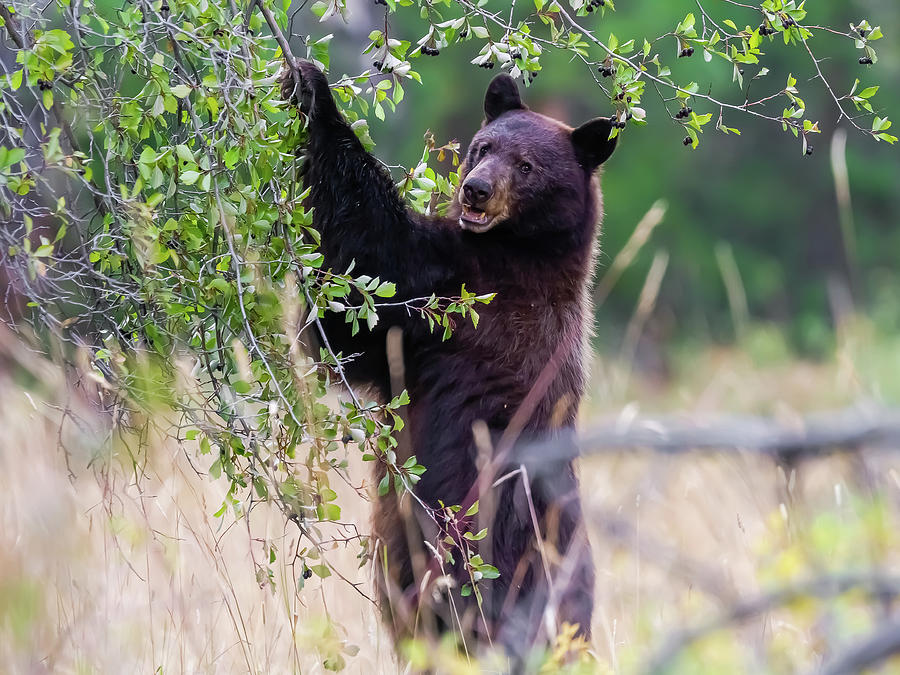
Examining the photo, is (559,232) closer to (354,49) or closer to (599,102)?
(354,49)

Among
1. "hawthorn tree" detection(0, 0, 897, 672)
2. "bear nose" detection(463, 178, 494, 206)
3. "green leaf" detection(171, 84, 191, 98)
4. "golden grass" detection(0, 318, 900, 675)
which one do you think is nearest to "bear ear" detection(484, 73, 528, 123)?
"bear nose" detection(463, 178, 494, 206)

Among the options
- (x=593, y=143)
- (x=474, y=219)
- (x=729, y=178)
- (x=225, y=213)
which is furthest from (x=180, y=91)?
(x=729, y=178)

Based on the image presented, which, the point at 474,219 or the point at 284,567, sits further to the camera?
the point at 474,219

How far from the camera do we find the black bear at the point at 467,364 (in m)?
3.36

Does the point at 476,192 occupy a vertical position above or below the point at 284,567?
above

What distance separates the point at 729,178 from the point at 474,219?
455 inches

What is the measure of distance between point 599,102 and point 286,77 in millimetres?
10260

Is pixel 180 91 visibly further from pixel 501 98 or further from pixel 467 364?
pixel 501 98

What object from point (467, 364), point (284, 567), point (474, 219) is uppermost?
point (474, 219)

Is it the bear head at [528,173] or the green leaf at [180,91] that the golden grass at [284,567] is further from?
the bear head at [528,173]

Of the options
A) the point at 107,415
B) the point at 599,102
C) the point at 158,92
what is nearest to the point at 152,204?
the point at 158,92

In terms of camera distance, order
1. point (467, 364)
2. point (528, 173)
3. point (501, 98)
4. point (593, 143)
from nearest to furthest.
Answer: point (467, 364)
point (528, 173)
point (593, 143)
point (501, 98)

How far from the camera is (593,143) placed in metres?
4.14

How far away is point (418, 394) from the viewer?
11.9ft
